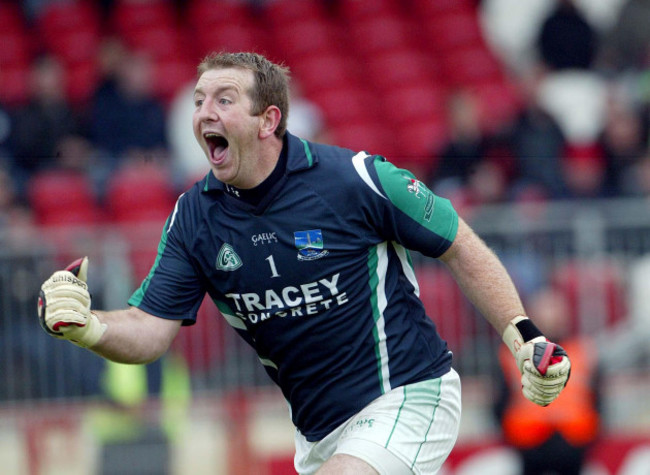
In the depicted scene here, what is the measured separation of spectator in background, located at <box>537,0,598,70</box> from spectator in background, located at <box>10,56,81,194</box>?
572 centimetres

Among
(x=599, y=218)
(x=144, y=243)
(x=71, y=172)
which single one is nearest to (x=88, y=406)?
A: (x=144, y=243)

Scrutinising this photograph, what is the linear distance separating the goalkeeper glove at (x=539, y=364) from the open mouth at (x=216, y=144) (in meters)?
1.46

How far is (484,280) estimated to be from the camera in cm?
498

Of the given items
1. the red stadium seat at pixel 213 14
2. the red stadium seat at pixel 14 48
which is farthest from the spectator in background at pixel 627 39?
the red stadium seat at pixel 14 48

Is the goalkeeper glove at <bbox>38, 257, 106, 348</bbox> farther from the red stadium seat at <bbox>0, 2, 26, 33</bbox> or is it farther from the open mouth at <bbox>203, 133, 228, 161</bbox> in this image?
the red stadium seat at <bbox>0, 2, 26, 33</bbox>

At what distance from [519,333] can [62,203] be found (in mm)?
6858

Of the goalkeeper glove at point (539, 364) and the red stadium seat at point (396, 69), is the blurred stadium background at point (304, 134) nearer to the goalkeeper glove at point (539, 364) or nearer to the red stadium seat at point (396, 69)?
the red stadium seat at point (396, 69)

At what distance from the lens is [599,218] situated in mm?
9945

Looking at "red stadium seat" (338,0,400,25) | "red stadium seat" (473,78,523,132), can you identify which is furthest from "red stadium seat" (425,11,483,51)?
"red stadium seat" (473,78,523,132)

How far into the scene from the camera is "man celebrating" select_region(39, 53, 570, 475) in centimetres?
495

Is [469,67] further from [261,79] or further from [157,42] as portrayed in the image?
[261,79]

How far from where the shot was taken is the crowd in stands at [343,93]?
36.4 ft

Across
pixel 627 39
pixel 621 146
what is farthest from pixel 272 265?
pixel 627 39

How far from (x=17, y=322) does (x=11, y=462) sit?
113 cm
